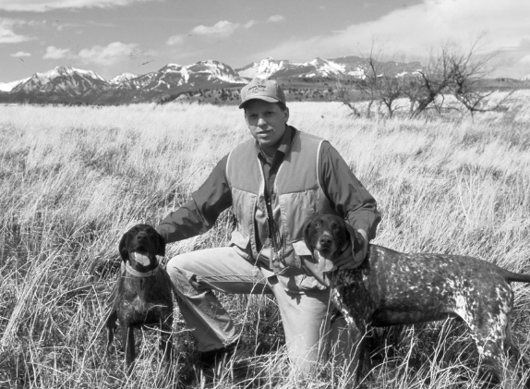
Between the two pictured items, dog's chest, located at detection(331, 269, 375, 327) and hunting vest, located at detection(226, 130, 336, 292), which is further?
hunting vest, located at detection(226, 130, 336, 292)

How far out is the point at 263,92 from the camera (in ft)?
11.4

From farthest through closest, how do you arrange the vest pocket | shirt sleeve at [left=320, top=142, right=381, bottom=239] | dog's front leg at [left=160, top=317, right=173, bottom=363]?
the vest pocket
shirt sleeve at [left=320, top=142, right=381, bottom=239]
dog's front leg at [left=160, top=317, right=173, bottom=363]

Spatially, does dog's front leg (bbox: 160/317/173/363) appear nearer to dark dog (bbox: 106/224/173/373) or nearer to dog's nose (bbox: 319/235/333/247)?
dark dog (bbox: 106/224/173/373)

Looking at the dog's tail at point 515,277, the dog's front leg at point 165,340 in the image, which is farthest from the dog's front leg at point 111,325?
the dog's tail at point 515,277

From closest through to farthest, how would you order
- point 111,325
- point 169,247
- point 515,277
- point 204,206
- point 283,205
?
1. point 515,277
2. point 111,325
3. point 283,205
4. point 204,206
5. point 169,247

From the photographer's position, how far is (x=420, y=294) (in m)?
2.99

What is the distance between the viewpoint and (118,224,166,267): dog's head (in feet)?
9.91

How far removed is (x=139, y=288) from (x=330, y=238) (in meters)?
1.20

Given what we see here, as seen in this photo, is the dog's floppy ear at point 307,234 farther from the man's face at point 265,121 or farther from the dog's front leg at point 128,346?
the dog's front leg at point 128,346

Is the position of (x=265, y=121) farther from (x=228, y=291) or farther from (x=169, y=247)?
(x=169, y=247)

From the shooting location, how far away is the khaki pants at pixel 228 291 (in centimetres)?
348

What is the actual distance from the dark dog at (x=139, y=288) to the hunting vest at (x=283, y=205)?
69cm

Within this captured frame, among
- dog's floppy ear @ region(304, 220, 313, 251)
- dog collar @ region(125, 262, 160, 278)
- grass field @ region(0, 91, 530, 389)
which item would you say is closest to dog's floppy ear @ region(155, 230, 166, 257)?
dog collar @ region(125, 262, 160, 278)

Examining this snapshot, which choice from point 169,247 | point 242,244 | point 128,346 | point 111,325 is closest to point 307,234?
point 242,244
